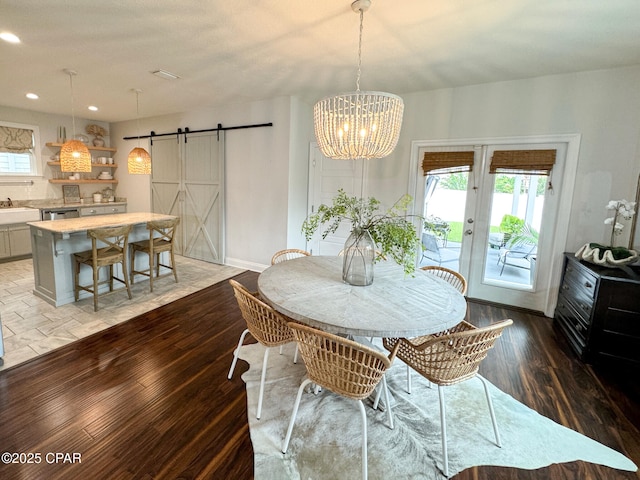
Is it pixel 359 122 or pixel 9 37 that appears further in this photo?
pixel 9 37

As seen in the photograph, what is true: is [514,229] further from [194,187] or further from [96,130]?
[96,130]

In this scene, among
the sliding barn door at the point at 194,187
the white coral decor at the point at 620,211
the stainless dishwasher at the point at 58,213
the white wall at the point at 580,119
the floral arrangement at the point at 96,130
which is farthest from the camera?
the floral arrangement at the point at 96,130

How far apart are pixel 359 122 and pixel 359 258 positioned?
897 millimetres

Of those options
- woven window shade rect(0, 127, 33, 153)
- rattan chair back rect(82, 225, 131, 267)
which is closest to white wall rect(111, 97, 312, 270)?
rattan chair back rect(82, 225, 131, 267)

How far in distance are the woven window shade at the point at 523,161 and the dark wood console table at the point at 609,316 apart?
48.9 inches

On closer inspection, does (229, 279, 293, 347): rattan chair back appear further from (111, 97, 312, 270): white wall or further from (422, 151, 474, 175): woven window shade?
(422, 151, 474, 175): woven window shade

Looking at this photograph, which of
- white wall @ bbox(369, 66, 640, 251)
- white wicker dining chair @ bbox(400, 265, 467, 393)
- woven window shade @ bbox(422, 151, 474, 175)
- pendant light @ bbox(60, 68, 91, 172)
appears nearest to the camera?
white wicker dining chair @ bbox(400, 265, 467, 393)

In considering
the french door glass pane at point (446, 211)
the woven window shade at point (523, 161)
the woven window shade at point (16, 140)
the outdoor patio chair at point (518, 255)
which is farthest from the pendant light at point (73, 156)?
the outdoor patio chair at point (518, 255)

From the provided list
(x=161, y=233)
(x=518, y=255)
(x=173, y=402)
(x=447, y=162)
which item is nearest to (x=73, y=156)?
(x=161, y=233)

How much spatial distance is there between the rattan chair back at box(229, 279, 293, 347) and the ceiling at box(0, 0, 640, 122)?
2.01 meters

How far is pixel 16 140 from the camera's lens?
5500 mm

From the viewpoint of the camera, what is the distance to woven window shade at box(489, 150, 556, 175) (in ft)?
11.3

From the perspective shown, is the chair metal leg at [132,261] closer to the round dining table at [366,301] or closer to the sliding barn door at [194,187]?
the sliding barn door at [194,187]

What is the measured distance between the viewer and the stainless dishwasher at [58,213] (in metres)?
5.45
